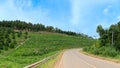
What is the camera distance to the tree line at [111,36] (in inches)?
2462

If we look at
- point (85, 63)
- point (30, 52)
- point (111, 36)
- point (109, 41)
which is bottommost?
point (30, 52)

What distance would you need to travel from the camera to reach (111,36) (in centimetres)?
7006

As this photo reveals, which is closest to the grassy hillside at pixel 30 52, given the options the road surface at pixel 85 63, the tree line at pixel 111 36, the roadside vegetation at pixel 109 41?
the road surface at pixel 85 63

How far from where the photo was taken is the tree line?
205 feet

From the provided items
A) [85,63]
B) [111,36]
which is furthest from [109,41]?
[85,63]

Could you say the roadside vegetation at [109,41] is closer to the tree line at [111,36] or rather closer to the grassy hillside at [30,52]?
the tree line at [111,36]

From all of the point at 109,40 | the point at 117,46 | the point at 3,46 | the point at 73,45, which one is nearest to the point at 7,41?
the point at 3,46

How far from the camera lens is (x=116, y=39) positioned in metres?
65.6

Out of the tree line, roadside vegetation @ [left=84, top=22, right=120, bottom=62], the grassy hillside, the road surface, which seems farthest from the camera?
the tree line

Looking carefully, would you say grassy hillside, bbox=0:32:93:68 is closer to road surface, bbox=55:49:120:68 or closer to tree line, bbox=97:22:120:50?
road surface, bbox=55:49:120:68

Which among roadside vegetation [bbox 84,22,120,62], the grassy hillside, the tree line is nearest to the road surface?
the grassy hillside

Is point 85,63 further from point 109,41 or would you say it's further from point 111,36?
point 109,41

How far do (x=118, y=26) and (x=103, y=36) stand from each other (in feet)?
33.2

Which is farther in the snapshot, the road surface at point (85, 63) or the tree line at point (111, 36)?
the tree line at point (111, 36)
